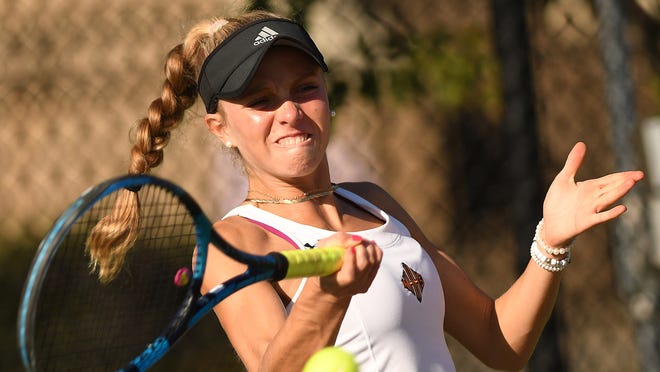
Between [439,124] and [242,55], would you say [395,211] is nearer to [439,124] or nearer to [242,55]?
[242,55]

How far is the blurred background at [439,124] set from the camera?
4.04 meters

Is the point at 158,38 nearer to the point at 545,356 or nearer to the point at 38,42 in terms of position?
the point at 38,42

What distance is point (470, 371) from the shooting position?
439 cm

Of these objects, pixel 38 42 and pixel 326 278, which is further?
pixel 38 42

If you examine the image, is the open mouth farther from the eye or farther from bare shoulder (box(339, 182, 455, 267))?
bare shoulder (box(339, 182, 455, 267))

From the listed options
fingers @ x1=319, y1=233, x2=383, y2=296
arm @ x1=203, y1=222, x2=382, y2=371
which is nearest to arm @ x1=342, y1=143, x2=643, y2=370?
arm @ x1=203, y1=222, x2=382, y2=371

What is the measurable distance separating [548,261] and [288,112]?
663mm

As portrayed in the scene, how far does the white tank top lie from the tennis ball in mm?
151

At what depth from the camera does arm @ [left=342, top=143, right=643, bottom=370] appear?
2383mm

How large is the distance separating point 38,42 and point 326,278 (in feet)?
8.80

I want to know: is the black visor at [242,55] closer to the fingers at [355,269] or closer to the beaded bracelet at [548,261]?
the fingers at [355,269]

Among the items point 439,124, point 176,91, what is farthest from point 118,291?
point 439,124

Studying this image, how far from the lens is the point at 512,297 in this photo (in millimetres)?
2531

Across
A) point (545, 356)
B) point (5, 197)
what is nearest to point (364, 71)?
point (545, 356)
